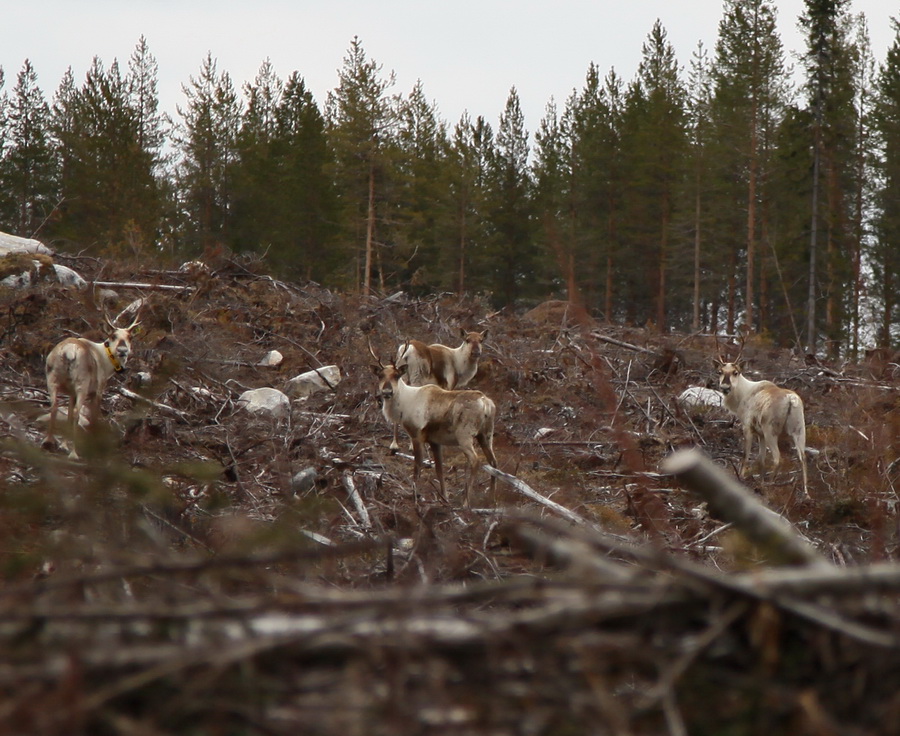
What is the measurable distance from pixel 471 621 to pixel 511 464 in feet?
35.1

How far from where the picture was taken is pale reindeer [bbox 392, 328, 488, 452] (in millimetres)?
15891

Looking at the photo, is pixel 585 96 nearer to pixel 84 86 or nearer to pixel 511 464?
pixel 84 86

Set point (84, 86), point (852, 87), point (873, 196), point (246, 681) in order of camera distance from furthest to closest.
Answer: point (84, 86)
point (873, 196)
point (852, 87)
point (246, 681)

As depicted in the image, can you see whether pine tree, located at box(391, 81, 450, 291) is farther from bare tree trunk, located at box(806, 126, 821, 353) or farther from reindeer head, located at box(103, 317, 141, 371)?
reindeer head, located at box(103, 317, 141, 371)

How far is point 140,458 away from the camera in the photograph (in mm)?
8312

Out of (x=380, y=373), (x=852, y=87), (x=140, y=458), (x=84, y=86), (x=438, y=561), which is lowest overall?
(x=438, y=561)

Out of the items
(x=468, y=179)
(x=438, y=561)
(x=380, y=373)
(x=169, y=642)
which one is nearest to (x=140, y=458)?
(x=438, y=561)

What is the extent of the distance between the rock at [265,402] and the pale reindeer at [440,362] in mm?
2143

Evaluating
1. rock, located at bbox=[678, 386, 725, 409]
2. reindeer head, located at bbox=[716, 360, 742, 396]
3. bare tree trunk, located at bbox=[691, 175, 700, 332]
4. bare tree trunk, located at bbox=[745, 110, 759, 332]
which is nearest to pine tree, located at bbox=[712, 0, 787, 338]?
bare tree trunk, located at bbox=[745, 110, 759, 332]

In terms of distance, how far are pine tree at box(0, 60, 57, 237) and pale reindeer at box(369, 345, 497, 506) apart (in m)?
40.8

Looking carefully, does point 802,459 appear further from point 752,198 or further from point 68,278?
point 752,198

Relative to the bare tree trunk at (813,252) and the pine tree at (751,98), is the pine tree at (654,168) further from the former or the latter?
the bare tree trunk at (813,252)

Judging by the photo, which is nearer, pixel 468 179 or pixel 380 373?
pixel 380 373

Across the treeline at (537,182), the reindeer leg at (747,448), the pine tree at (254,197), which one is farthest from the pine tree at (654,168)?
the reindeer leg at (747,448)
